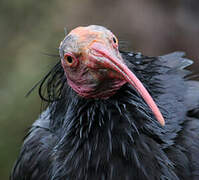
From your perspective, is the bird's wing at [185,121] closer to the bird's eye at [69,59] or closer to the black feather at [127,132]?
the black feather at [127,132]

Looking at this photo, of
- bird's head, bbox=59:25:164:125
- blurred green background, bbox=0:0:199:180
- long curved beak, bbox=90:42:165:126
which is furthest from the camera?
blurred green background, bbox=0:0:199:180

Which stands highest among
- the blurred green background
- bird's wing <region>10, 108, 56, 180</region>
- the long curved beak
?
the blurred green background

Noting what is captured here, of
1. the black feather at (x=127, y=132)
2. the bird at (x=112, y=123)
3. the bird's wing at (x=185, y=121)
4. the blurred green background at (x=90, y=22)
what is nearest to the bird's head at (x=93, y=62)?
the bird at (x=112, y=123)

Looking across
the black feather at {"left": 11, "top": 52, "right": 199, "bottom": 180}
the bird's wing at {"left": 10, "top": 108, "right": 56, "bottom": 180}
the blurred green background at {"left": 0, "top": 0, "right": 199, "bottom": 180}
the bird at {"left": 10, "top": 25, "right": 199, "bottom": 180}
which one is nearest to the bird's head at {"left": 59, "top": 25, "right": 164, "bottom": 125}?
the bird at {"left": 10, "top": 25, "right": 199, "bottom": 180}

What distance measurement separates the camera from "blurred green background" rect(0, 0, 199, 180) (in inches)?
284

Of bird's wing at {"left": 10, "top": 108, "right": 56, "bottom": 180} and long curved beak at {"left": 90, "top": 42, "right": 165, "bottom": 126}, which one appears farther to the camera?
bird's wing at {"left": 10, "top": 108, "right": 56, "bottom": 180}

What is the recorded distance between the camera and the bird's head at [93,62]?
8.99 ft

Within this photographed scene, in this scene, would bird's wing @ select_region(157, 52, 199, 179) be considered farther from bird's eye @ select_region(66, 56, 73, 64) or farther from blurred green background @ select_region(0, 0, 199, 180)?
blurred green background @ select_region(0, 0, 199, 180)

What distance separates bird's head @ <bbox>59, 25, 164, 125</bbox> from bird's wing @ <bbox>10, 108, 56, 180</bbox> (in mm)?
861

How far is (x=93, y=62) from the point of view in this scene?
9.13 ft

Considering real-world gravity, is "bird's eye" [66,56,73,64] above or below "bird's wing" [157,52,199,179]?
above

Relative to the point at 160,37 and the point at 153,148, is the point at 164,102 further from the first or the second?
the point at 160,37

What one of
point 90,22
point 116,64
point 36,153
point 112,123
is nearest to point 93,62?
point 116,64

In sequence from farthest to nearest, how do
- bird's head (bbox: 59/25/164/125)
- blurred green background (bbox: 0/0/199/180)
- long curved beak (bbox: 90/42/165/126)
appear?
blurred green background (bbox: 0/0/199/180) → bird's head (bbox: 59/25/164/125) → long curved beak (bbox: 90/42/165/126)
